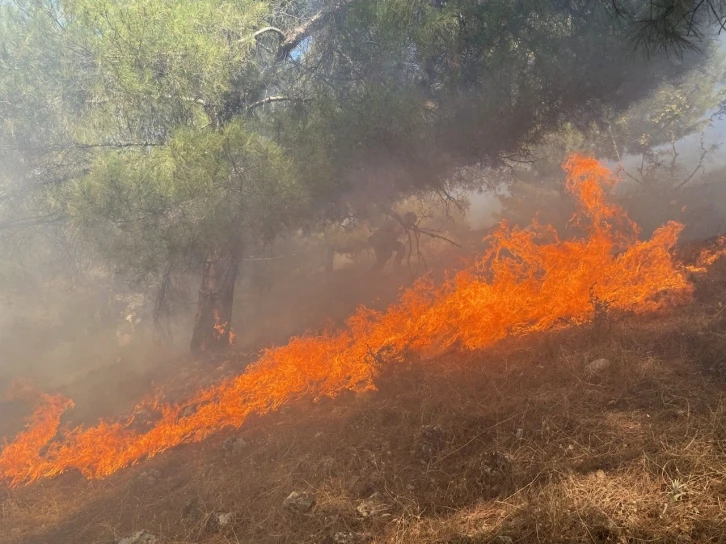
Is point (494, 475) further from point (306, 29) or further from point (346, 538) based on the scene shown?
point (306, 29)

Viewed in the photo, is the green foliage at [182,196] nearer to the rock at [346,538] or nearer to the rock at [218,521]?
the rock at [218,521]

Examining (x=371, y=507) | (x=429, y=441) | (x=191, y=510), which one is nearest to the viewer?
(x=371, y=507)

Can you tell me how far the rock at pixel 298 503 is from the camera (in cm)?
420

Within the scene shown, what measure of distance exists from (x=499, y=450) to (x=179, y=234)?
6.04m

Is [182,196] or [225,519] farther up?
[182,196]

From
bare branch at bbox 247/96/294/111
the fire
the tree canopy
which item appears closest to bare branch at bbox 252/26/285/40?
the tree canopy

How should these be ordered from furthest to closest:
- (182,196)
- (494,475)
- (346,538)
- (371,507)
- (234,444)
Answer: (182,196), (234,444), (371,507), (494,475), (346,538)

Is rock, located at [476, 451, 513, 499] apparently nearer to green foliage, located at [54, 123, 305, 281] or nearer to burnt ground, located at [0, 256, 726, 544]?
burnt ground, located at [0, 256, 726, 544]

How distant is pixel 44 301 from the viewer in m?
17.2

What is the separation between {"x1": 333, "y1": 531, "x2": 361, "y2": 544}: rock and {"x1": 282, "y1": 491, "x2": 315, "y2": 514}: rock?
1.94ft

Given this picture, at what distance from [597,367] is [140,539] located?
4913 millimetres

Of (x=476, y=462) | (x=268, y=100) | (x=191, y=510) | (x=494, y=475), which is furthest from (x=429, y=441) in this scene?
(x=268, y=100)

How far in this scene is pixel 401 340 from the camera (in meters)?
6.92

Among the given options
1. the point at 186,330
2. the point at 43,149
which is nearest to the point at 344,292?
the point at 186,330
